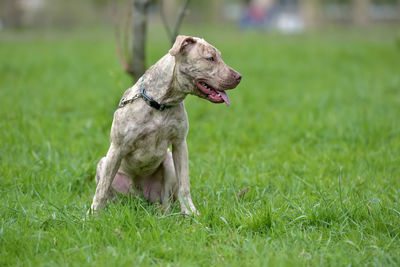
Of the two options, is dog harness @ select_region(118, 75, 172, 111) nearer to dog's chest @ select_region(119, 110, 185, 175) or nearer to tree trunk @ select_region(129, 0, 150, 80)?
dog's chest @ select_region(119, 110, 185, 175)

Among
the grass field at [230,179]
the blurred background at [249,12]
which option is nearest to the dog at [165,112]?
the grass field at [230,179]

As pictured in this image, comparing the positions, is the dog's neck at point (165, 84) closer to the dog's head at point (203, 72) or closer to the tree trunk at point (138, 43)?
the dog's head at point (203, 72)

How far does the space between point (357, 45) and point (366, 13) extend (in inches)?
605

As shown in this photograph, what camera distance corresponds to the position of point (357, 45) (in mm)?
14227

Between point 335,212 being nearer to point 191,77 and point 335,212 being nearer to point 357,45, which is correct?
point 191,77

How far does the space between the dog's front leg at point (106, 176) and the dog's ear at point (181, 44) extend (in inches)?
33.0

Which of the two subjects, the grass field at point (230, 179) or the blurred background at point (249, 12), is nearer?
the grass field at point (230, 179)

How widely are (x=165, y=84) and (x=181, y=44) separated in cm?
32

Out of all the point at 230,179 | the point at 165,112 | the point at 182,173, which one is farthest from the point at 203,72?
the point at 230,179

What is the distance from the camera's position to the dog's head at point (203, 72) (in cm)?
306

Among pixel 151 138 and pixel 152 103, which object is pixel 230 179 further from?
pixel 152 103

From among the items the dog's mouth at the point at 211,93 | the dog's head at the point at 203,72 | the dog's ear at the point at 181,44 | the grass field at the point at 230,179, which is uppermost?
the dog's ear at the point at 181,44

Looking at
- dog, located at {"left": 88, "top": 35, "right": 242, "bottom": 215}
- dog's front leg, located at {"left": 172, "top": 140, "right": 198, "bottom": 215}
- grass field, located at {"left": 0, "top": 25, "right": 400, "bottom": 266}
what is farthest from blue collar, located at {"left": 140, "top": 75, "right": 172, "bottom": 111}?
grass field, located at {"left": 0, "top": 25, "right": 400, "bottom": 266}

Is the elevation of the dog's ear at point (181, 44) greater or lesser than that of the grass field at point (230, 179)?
greater
